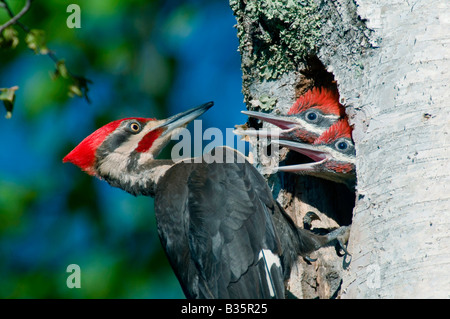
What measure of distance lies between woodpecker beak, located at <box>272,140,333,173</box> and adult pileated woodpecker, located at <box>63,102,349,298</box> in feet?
0.89

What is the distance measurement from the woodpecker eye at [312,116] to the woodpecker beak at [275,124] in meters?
0.08

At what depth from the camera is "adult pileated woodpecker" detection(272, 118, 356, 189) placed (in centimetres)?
402

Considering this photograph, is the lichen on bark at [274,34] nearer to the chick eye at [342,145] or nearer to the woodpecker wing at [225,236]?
the chick eye at [342,145]

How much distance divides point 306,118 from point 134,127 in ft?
3.53

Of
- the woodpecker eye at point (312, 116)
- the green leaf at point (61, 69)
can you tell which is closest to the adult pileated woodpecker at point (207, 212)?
the woodpecker eye at point (312, 116)

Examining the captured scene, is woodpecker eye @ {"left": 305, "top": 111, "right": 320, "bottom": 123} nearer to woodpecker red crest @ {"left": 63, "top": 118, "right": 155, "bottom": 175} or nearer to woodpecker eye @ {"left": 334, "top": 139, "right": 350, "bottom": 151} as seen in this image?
woodpecker eye @ {"left": 334, "top": 139, "right": 350, "bottom": 151}

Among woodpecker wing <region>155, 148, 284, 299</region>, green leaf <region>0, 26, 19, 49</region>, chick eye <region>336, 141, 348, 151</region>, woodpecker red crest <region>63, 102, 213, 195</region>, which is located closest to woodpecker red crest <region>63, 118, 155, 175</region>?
woodpecker red crest <region>63, 102, 213, 195</region>

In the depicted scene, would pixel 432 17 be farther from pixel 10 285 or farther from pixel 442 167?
pixel 10 285

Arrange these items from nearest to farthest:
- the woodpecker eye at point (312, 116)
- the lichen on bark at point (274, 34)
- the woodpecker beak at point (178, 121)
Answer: the lichen on bark at point (274, 34) < the woodpecker beak at point (178, 121) < the woodpecker eye at point (312, 116)

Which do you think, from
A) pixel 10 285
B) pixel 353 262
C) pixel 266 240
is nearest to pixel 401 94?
pixel 353 262

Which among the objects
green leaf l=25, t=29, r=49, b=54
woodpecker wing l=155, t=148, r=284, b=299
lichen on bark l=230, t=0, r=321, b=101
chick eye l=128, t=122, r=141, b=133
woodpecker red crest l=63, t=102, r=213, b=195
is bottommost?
woodpecker wing l=155, t=148, r=284, b=299

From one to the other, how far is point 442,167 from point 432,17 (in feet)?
2.47

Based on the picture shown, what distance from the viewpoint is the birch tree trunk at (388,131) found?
2.73 metres

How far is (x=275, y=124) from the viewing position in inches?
163
